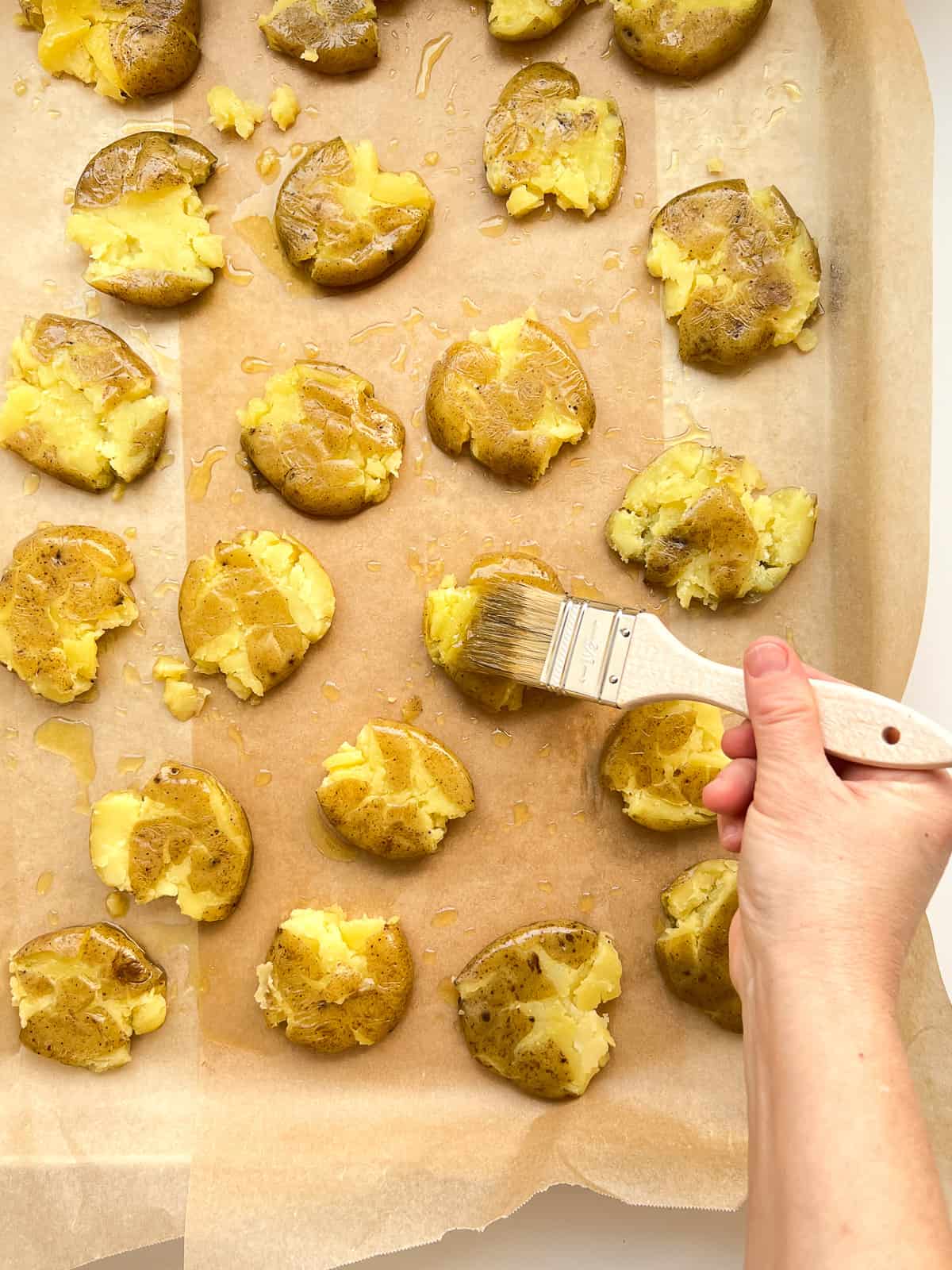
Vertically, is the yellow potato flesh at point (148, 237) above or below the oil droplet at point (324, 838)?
above

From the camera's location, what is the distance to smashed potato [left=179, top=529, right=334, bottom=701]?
8.38ft

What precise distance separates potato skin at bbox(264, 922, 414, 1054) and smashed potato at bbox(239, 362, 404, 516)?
1054mm

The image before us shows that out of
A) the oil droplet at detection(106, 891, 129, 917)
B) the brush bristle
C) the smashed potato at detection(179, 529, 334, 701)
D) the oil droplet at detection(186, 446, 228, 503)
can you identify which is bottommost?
the oil droplet at detection(106, 891, 129, 917)

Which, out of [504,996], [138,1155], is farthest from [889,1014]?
[138,1155]

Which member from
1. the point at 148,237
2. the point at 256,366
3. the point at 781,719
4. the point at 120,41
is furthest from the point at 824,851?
the point at 120,41

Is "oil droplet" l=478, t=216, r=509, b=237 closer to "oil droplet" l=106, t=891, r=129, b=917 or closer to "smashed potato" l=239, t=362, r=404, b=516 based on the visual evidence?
"smashed potato" l=239, t=362, r=404, b=516

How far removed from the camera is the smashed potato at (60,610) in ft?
8.40

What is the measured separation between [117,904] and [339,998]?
0.60 meters

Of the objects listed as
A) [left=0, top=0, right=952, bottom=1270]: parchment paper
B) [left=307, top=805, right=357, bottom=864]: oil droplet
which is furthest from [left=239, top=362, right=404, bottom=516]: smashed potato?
[left=307, top=805, right=357, bottom=864]: oil droplet

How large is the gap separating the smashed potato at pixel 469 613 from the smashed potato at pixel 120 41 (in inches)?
58.8

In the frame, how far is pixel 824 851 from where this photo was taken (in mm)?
1813

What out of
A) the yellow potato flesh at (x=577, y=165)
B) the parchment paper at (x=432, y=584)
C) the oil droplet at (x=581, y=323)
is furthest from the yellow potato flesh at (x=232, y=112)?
the oil droplet at (x=581, y=323)

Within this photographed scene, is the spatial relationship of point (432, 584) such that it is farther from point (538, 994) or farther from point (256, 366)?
point (538, 994)

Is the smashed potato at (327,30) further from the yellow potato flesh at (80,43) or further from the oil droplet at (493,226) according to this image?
the oil droplet at (493,226)
